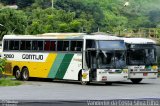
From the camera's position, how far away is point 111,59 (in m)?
28.1

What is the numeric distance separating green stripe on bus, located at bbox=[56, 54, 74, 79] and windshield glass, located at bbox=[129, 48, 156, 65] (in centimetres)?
346

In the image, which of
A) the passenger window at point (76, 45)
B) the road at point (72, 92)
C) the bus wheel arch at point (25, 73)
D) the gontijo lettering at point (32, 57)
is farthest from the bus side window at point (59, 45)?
the road at point (72, 92)

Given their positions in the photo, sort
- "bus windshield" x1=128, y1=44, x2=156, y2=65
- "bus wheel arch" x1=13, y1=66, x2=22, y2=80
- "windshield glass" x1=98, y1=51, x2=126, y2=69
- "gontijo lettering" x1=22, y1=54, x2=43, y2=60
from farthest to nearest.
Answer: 1. "bus wheel arch" x1=13, y1=66, x2=22, y2=80
2. "gontijo lettering" x1=22, y1=54, x2=43, y2=60
3. "bus windshield" x1=128, y1=44, x2=156, y2=65
4. "windshield glass" x1=98, y1=51, x2=126, y2=69

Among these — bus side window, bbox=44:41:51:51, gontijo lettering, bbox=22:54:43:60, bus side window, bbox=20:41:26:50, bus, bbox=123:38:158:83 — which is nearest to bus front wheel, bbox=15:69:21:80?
gontijo lettering, bbox=22:54:43:60

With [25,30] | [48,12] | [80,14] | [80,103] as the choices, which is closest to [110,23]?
[80,14]

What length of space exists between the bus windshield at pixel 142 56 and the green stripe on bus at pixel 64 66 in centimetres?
340

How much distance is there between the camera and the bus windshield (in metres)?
29.8

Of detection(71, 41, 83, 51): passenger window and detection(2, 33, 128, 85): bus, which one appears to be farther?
detection(71, 41, 83, 51): passenger window

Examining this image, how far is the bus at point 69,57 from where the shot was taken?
1094 inches

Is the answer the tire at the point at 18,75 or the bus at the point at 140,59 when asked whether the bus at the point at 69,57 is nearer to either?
the tire at the point at 18,75

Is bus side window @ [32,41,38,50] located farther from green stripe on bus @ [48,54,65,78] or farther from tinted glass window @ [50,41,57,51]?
green stripe on bus @ [48,54,65,78]

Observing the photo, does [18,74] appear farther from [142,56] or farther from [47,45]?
[142,56]

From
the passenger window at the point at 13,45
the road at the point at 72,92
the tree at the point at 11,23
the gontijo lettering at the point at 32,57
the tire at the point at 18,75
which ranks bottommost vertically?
the tire at the point at 18,75

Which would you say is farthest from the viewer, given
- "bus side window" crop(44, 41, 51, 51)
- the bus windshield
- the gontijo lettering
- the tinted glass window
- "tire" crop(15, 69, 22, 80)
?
"tire" crop(15, 69, 22, 80)
